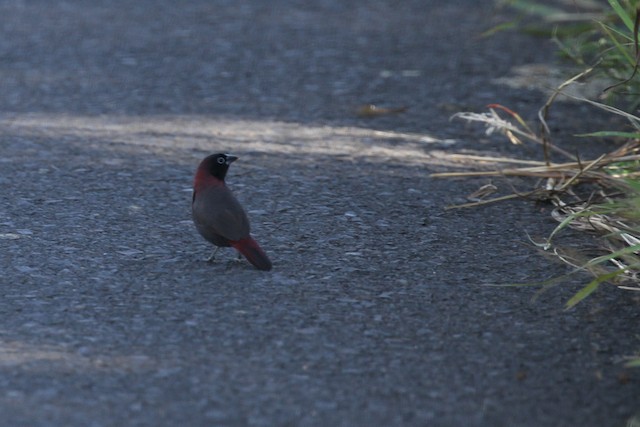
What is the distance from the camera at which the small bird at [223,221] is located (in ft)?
13.1

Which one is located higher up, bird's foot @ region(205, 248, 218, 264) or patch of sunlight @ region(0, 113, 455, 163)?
patch of sunlight @ region(0, 113, 455, 163)

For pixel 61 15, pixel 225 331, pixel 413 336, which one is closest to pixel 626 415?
pixel 413 336

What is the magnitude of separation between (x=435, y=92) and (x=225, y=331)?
12.2ft

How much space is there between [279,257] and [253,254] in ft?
0.83

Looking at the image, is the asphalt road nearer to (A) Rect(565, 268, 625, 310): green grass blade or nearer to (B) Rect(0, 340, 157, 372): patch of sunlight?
(B) Rect(0, 340, 157, 372): patch of sunlight

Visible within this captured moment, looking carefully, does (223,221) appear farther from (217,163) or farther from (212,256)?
(217,163)

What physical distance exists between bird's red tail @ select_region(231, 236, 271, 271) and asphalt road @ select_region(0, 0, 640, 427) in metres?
0.05

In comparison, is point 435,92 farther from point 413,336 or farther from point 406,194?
point 413,336

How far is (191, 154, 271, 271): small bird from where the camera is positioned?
13.1 ft

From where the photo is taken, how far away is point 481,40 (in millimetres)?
8219

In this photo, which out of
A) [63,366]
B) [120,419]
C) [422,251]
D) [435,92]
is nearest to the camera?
[120,419]

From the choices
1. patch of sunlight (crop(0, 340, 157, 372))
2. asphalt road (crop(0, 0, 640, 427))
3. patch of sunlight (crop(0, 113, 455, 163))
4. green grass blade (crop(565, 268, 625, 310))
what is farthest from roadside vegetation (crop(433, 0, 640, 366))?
patch of sunlight (crop(0, 340, 157, 372))

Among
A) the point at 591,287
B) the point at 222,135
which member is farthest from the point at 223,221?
the point at 222,135

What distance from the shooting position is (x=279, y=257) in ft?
13.9
